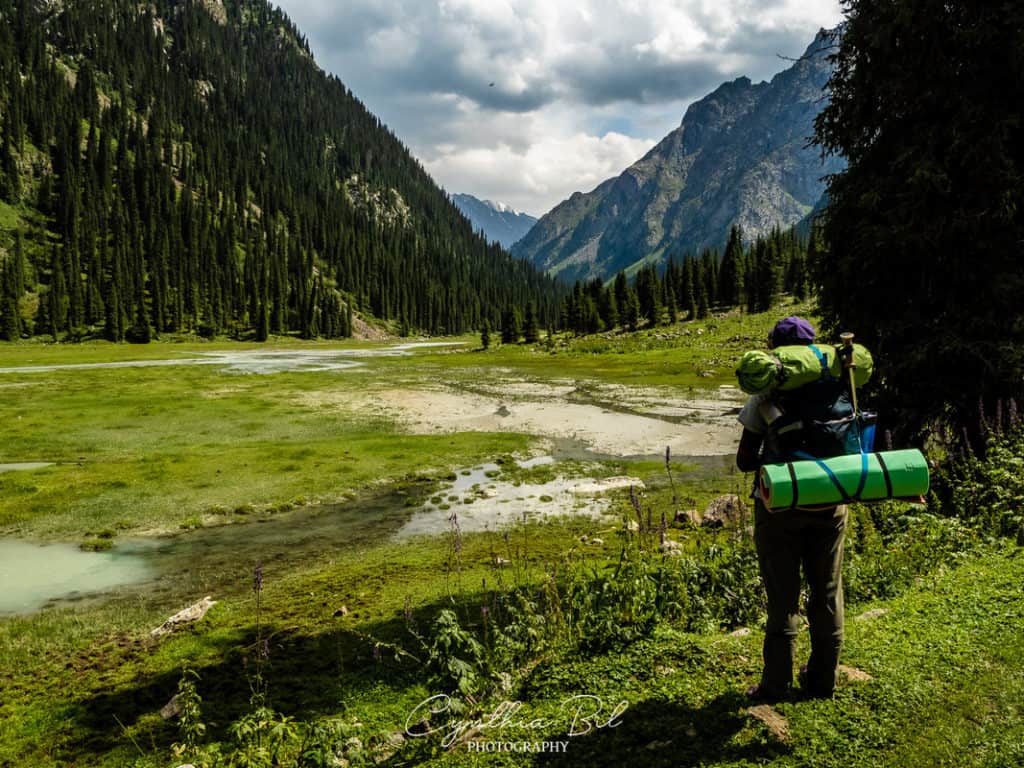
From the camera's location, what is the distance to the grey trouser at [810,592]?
4965mm

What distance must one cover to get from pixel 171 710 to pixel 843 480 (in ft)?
28.0

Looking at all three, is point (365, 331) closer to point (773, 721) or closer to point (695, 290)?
point (695, 290)

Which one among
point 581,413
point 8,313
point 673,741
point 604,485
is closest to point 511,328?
point 581,413

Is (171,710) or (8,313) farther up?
(8,313)

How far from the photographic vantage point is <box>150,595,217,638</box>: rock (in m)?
9.88

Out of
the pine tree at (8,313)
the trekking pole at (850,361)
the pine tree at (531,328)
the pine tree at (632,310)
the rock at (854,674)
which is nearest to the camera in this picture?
the trekking pole at (850,361)

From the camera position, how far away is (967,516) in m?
9.05

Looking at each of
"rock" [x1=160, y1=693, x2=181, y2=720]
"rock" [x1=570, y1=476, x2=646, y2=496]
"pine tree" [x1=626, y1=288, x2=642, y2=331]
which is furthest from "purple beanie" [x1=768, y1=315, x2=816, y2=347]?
"pine tree" [x1=626, y1=288, x2=642, y2=331]

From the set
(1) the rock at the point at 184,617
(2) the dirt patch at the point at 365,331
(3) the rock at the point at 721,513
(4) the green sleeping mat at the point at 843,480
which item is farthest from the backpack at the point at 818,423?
Answer: (2) the dirt patch at the point at 365,331

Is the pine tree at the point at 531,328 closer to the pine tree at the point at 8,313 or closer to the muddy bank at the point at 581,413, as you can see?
the muddy bank at the point at 581,413

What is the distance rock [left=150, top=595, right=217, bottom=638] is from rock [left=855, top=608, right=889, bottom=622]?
426 inches

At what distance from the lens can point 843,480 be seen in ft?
14.8

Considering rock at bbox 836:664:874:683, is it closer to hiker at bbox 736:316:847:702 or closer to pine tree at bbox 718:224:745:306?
hiker at bbox 736:316:847:702

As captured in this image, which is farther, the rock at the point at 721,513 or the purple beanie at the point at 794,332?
the rock at the point at 721,513
